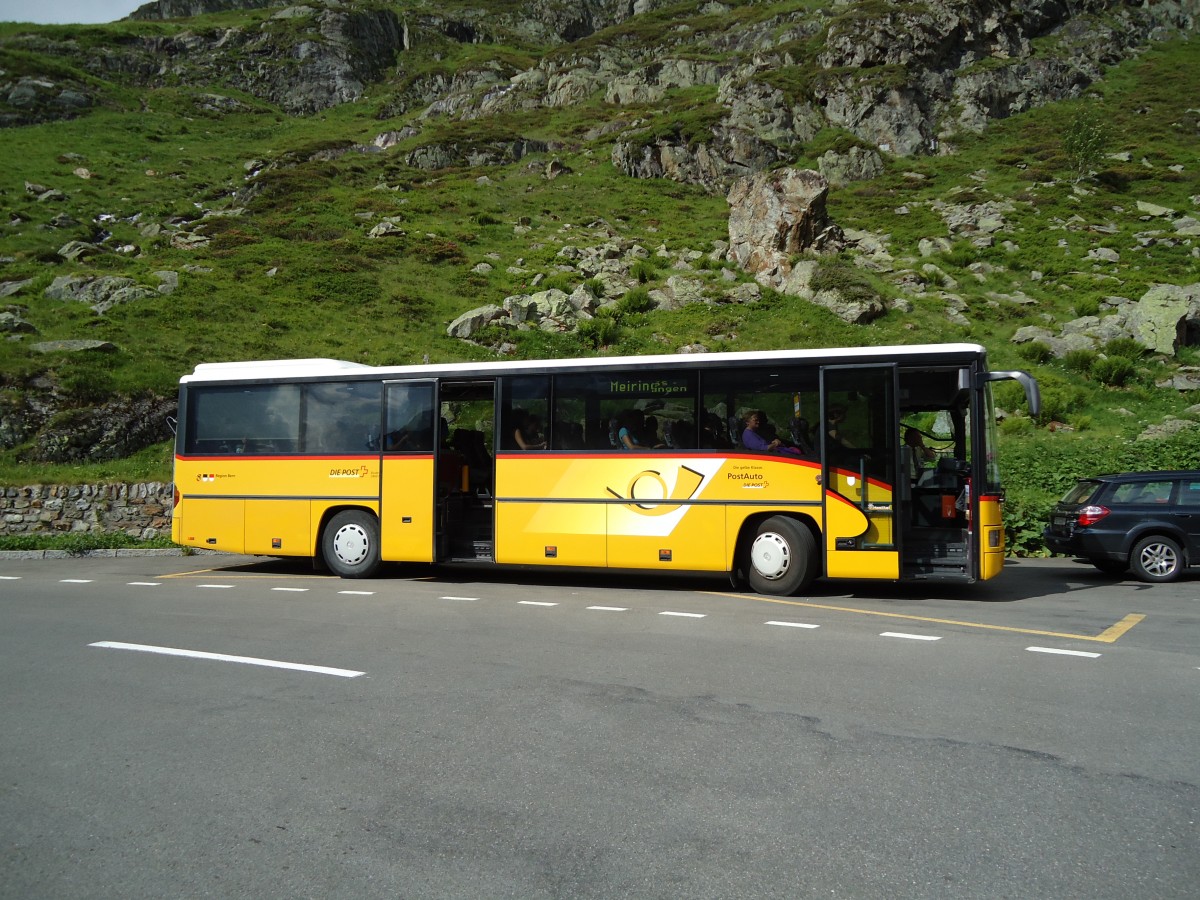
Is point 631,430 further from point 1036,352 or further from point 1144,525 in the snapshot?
point 1036,352

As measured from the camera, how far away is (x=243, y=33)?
407ft

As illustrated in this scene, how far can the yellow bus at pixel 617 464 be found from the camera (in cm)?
1124

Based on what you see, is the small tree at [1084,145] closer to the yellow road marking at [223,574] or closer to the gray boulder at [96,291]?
the gray boulder at [96,291]

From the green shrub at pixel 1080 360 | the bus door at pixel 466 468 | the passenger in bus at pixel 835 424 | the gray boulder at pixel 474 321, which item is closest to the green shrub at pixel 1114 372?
the green shrub at pixel 1080 360

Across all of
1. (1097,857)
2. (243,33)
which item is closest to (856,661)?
(1097,857)

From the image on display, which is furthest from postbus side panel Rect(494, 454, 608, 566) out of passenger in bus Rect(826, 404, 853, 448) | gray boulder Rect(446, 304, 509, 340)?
gray boulder Rect(446, 304, 509, 340)

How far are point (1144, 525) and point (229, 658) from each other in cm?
1316

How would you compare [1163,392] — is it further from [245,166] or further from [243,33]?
[243,33]

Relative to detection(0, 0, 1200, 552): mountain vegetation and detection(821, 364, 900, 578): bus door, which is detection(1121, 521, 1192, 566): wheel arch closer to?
detection(0, 0, 1200, 552): mountain vegetation

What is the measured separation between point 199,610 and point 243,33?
139m

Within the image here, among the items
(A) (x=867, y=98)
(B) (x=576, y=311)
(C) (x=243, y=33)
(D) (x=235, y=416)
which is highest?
(C) (x=243, y=33)

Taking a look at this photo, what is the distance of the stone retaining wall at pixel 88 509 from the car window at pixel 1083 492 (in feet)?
62.1

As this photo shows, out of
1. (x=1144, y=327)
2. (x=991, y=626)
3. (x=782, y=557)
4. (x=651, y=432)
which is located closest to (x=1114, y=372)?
(x=1144, y=327)

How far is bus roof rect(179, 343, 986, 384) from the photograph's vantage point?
1127 centimetres
